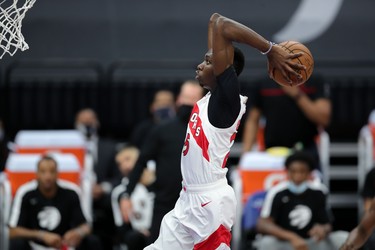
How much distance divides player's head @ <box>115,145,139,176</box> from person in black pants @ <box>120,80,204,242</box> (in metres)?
1.99

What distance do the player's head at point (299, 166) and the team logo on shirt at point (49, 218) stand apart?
6.96ft

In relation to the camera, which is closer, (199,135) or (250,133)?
(199,135)

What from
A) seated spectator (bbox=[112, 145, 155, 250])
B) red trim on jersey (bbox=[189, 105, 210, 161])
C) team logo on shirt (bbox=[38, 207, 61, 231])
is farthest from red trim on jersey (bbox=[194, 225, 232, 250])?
team logo on shirt (bbox=[38, 207, 61, 231])

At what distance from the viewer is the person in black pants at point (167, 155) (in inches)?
371

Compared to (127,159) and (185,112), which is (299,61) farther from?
(127,159)

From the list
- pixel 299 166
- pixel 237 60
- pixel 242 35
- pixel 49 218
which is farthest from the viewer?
pixel 49 218

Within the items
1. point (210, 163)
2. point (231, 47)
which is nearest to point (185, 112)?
point (210, 163)

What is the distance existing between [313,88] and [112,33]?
3612 millimetres

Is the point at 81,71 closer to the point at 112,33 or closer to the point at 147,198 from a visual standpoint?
the point at 112,33

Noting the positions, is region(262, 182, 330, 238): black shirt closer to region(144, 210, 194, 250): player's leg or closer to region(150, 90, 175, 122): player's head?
region(150, 90, 175, 122): player's head

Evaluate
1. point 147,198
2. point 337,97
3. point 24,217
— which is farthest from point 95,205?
point 337,97

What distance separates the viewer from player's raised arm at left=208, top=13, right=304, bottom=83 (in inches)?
267

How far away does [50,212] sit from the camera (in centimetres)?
1043

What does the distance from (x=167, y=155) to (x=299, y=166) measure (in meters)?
1.41
